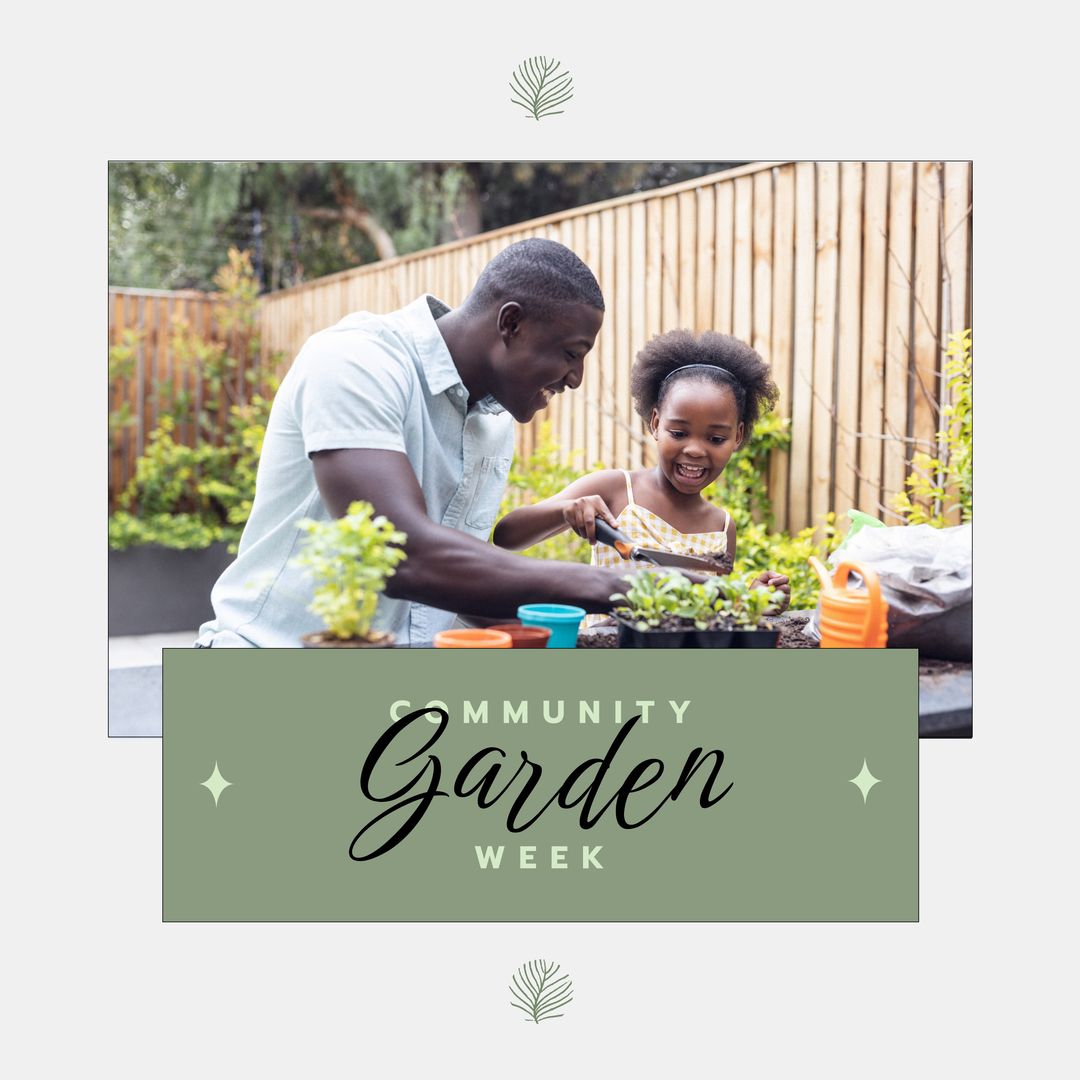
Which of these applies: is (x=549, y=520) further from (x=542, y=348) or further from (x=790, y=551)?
(x=790, y=551)

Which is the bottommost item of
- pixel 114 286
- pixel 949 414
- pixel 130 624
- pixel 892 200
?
pixel 130 624

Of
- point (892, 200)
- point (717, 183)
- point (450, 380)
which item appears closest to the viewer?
point (450, 380)

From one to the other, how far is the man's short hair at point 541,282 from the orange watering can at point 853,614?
61 centimetres

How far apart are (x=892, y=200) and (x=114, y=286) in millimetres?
6388

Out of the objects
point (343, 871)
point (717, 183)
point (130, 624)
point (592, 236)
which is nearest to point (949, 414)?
point (717, 183)

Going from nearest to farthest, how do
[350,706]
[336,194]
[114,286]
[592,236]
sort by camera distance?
[350,706] < [592,236] < [114,286] < [336,194]

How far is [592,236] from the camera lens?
4.45 m

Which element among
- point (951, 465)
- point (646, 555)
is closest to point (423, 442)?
point (646, 555)

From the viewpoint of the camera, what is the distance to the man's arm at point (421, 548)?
151cm

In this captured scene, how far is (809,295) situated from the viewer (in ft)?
11.5

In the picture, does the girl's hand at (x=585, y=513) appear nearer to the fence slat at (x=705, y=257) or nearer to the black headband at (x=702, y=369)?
the black headband at (x=702, y=369)

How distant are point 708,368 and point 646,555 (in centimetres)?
68

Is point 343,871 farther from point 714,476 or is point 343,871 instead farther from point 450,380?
point 714,476

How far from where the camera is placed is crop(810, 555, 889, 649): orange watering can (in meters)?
1.60
